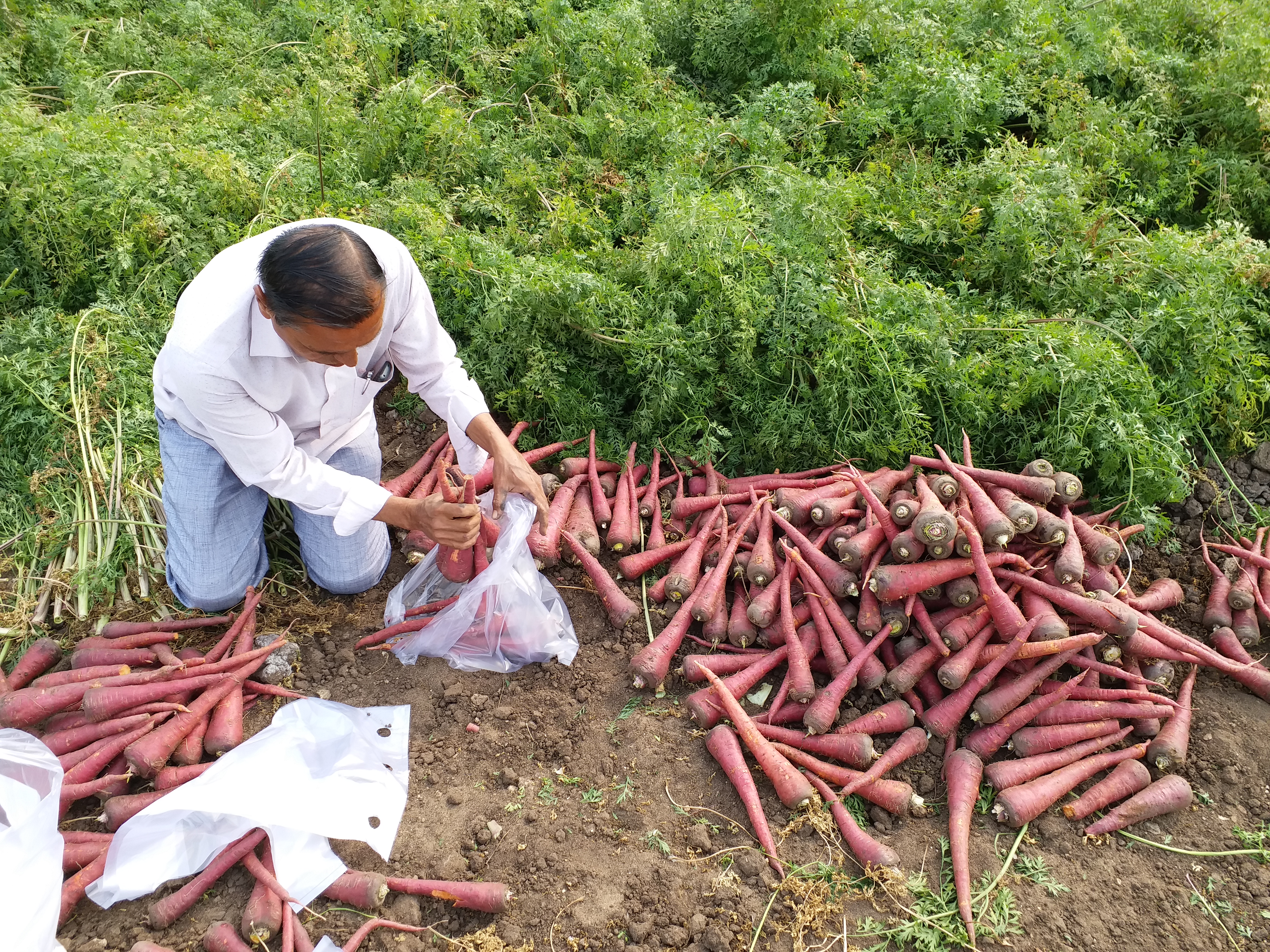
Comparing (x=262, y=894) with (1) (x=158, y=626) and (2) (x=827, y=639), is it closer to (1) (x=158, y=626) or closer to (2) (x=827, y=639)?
(1) (x=158, y=626)

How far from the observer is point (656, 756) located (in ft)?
9.21

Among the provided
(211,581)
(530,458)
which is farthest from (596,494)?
(211,581)

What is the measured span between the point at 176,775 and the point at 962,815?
250 cm

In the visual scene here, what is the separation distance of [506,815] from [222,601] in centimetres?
149

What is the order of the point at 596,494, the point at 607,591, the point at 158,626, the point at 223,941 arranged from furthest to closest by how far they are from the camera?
1. the point at 596,494
2. the point at 607,591
3. the point at 158,626
4. the point at 223,941

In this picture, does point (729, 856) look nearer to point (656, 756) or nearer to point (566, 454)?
point (656, 756)

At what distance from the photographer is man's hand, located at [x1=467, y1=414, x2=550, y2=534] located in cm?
304

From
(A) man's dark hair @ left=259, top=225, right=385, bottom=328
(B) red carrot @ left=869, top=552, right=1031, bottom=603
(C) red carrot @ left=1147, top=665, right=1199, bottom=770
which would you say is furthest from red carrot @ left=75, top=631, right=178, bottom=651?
(C) red carrot @ left=1147, top=665, right=1199, bottom=770

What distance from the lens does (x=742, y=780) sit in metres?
2.67

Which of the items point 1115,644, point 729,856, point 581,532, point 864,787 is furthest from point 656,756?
point 1115,644

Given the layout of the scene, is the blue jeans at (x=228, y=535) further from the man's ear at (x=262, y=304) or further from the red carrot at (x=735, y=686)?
the red carrot at (x=735, y=686)

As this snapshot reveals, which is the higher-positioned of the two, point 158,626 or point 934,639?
point 934,639

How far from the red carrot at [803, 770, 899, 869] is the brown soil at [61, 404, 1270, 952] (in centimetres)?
6

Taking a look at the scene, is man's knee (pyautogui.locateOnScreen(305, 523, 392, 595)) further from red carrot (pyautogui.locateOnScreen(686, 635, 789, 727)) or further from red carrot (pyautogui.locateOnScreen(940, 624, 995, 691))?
red carrot (pyautogui.locateOnScreen(940, 624, 995, 691))
